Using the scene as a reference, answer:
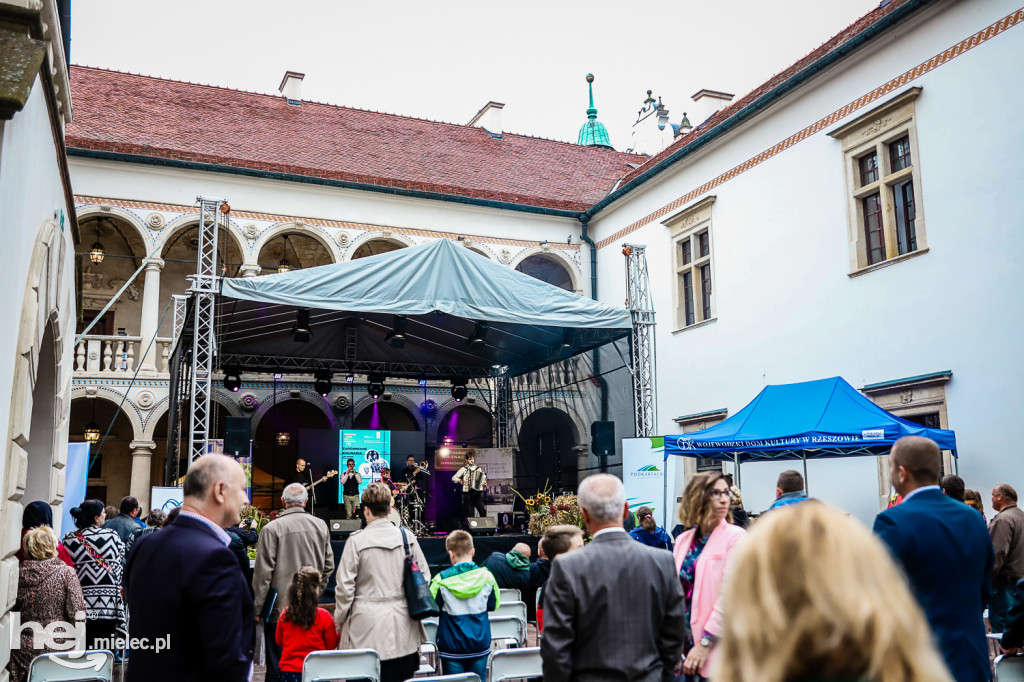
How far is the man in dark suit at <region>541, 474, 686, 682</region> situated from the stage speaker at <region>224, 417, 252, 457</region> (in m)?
10.8

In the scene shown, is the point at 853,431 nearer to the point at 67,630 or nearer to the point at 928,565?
the point at 928,565

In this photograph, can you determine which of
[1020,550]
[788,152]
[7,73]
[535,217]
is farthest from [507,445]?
[7,73]

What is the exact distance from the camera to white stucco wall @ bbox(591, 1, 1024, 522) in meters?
10.7

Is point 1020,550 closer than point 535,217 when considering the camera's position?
Yes

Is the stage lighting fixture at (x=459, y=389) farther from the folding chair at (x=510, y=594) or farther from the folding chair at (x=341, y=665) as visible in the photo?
the folding chair at (x=341, y=665)

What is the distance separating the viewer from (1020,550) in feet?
23.9

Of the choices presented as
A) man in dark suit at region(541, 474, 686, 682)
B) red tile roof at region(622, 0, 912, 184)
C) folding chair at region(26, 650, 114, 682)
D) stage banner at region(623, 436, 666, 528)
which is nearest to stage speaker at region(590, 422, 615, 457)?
stage banner at region(623, 436, 666, 528)

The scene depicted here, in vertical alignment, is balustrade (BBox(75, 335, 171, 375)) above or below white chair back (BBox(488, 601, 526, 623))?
above

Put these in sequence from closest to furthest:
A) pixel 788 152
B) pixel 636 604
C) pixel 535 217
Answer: pixel 636 604 → pixel 788 152 → pixel 535 217

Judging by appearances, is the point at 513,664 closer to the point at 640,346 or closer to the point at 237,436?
the point at 640,346

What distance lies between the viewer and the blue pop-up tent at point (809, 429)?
934 centimetres

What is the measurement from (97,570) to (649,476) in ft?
24.6

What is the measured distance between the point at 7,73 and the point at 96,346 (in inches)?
581

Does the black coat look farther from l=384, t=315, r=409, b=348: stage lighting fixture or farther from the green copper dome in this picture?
the green copper dome
